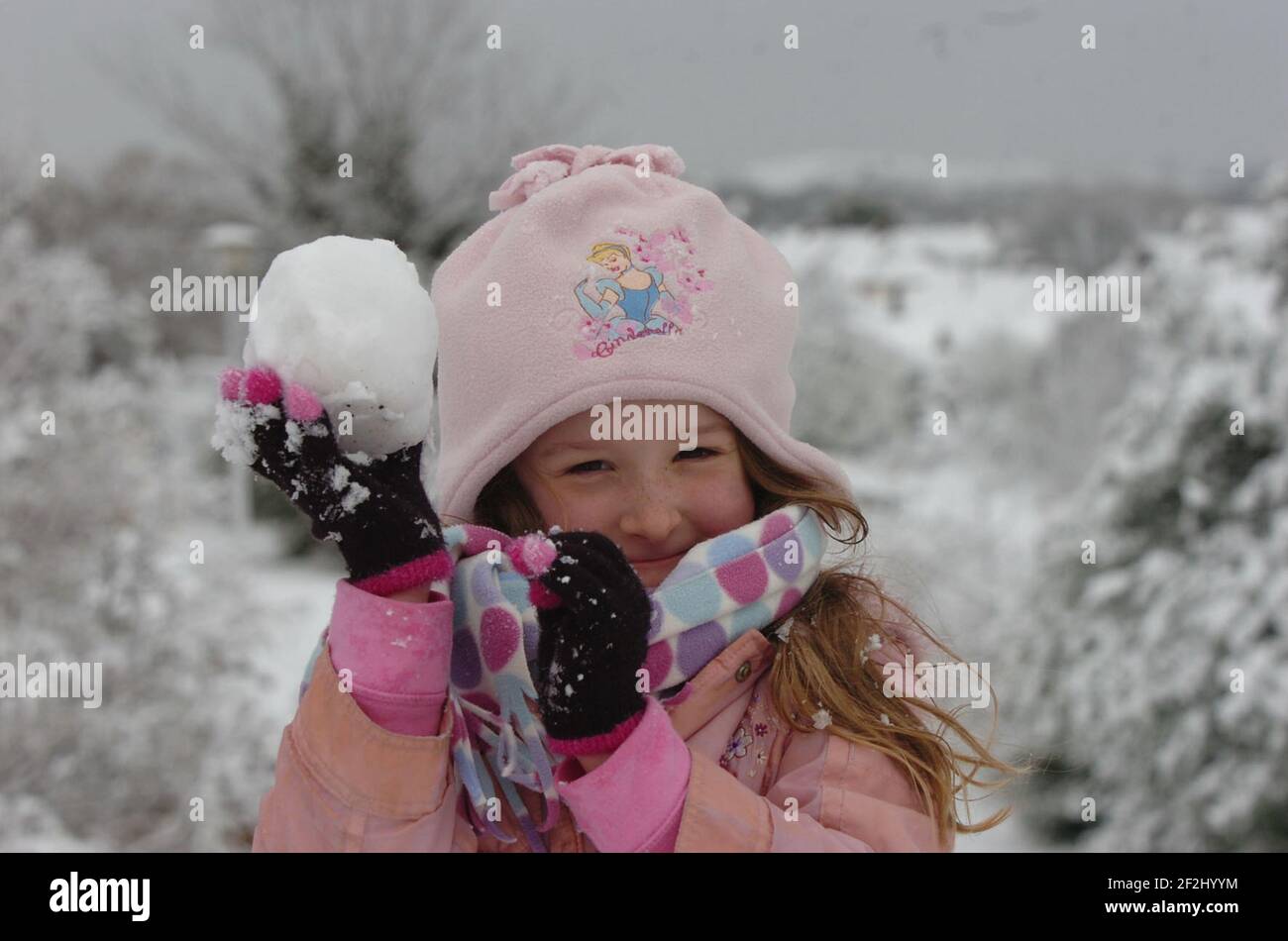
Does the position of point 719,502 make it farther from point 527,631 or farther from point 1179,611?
point 1179,611

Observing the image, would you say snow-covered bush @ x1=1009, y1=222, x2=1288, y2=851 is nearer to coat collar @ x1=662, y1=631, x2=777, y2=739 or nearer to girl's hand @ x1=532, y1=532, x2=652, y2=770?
coat collar @ x1=662, y1=631, x2=777, y2=739

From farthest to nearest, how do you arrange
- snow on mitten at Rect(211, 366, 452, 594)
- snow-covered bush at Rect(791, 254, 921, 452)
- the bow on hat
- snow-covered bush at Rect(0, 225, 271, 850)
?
snow-covered bush at Rect(791, 254, 921, 452)
snow-covered bush at Rect(0, 225, 271, 850)
the bow on hat
snow on mitten at Rect(211, 366, 452, 594)

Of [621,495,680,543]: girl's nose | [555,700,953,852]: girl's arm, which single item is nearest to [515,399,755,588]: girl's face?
[621,495,680,543]: girl's nose

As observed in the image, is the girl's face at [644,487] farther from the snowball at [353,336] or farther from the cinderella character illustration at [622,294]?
the snowball at [353,336]

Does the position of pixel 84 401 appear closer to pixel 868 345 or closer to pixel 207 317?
pixel 207 317

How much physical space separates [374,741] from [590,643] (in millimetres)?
205

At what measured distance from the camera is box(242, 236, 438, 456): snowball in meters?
0.90

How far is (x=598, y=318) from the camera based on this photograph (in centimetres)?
114

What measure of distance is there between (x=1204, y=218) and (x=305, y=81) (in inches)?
175

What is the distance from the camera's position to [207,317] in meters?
7.64

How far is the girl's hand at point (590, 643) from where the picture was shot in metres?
0.91

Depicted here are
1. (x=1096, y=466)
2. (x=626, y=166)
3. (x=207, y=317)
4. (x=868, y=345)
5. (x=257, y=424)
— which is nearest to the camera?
(x=257, y=424)

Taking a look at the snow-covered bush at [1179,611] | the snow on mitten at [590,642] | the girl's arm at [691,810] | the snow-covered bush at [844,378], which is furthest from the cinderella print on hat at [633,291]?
the snow-covered bush at [844,378]
